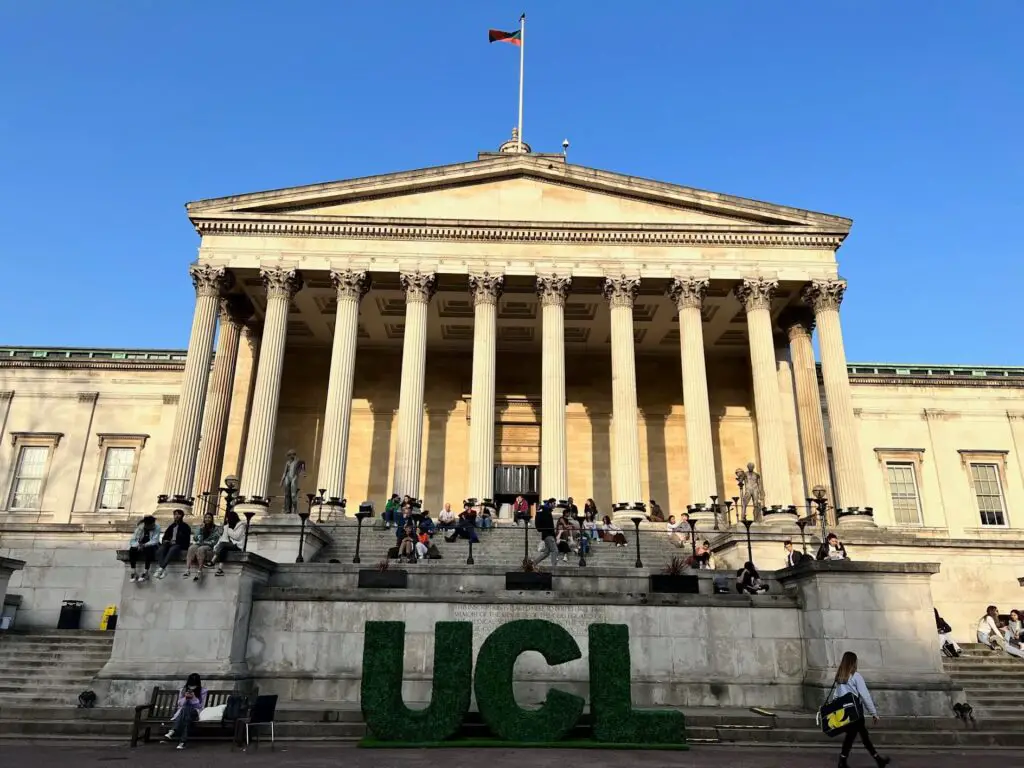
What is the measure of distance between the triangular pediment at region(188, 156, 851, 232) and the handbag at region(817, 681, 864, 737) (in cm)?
2463

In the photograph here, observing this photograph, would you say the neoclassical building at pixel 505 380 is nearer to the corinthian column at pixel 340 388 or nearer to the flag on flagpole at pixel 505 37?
the corinthian column at pixel 340 388

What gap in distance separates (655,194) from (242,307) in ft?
63.6

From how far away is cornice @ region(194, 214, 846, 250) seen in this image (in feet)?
104

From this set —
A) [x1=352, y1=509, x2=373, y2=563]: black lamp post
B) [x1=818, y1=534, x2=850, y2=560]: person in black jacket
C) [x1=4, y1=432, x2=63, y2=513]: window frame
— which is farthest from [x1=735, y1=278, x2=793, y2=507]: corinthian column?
[x1=4, y1=432, x2=63, y2=513]: window frame

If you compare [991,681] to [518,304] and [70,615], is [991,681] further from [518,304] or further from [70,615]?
[70,615]

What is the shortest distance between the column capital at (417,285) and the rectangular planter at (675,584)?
58.4ft

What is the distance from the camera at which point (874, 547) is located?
89.1 ft

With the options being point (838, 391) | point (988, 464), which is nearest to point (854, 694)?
point (838, 391)

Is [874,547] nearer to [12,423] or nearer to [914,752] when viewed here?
[914,752]

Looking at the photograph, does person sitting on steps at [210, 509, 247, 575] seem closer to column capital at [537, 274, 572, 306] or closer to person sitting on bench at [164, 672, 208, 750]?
person sitting on bench at [164, 672, 208, 750]

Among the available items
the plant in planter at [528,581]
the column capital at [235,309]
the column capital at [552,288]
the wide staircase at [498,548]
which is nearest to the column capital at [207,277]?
the column capital at [235,309]

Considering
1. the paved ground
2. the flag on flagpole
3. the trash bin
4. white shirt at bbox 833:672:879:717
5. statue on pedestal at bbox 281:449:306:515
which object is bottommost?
the paved ground

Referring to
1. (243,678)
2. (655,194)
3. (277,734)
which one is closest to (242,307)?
(655,194)

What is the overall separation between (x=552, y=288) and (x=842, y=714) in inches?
910
